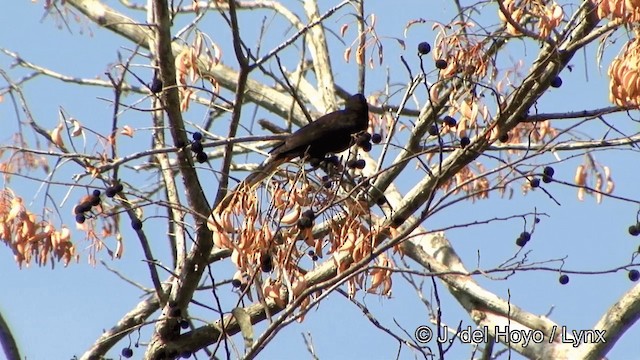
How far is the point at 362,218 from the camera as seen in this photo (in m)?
4.39

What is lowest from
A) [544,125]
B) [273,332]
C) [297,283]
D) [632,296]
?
[273,332]

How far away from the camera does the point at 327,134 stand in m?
5.71

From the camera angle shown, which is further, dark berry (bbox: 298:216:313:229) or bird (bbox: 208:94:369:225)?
bird (bbox: 208:94:369:225)

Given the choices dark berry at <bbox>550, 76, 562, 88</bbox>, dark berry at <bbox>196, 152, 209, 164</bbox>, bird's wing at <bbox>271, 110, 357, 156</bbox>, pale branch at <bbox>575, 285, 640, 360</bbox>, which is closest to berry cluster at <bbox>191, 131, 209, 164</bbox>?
dark berry at <bbox>196, 152, 209, 164</bbox>

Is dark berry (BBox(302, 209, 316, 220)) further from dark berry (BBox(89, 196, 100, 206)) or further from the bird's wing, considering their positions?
the bird's wing

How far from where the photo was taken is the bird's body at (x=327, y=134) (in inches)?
212

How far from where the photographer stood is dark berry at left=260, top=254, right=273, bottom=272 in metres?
3.77

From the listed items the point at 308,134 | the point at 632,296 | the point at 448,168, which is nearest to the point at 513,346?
the point at 632,296

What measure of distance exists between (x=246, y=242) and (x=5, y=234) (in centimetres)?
226

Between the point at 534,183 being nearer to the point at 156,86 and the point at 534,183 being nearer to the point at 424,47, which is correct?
the point at 424,47

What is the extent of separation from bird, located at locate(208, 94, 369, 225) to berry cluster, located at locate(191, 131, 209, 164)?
0.35 meters

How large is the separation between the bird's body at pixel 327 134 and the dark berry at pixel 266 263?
4.07ft

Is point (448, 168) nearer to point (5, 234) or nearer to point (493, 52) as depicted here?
point (493, 52)

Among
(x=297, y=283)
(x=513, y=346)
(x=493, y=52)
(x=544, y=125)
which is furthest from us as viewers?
(x=544, y=125)
